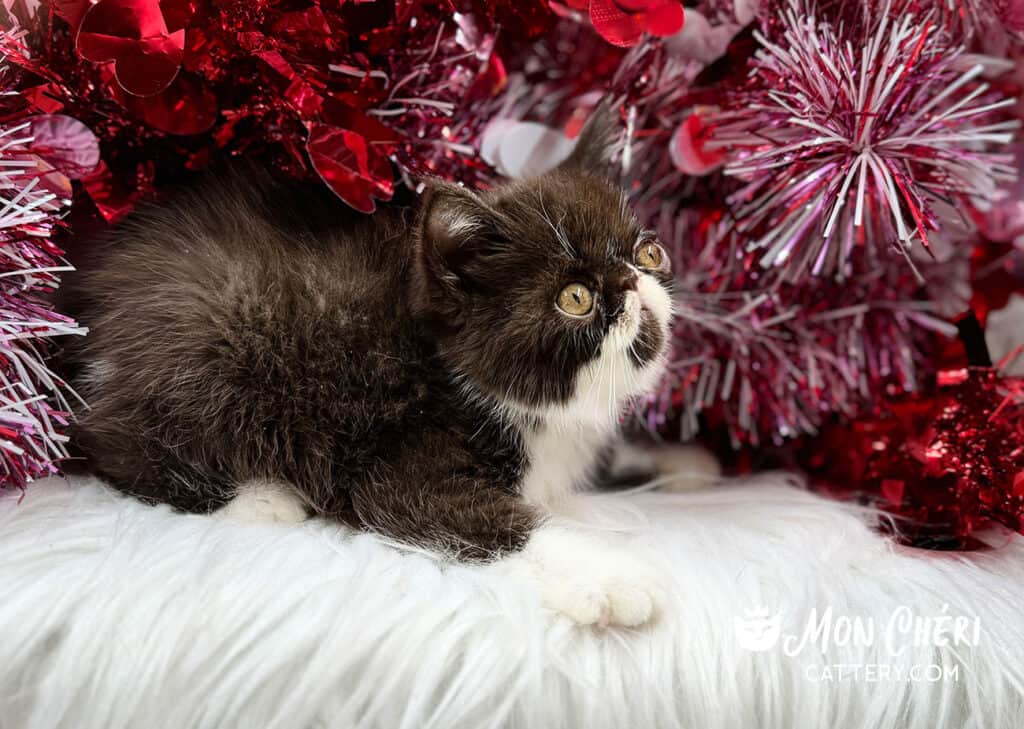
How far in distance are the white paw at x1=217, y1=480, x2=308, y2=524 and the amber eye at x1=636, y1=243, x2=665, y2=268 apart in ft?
1.04

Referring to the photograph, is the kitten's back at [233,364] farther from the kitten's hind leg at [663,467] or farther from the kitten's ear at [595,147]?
the kitten's hind leg at [663,467]

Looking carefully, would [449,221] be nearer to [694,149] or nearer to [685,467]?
[694,149]

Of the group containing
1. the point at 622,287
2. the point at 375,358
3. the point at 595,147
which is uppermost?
the point at 595,147

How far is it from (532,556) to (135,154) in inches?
18.7

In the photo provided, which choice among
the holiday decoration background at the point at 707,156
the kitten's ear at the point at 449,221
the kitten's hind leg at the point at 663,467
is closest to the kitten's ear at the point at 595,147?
the holiday decoration background at the point at 707,156

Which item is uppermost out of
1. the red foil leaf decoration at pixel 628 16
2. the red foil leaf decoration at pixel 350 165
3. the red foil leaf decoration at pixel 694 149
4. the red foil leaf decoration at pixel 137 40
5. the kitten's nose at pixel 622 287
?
the red foil leaf decoration at pixel 628 16

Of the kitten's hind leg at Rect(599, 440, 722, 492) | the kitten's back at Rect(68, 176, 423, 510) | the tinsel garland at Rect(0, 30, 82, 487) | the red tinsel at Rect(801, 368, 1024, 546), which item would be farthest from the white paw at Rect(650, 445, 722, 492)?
the tinsel garland at Rect(0, 30, 82, 487)

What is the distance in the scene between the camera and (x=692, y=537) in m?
0.58

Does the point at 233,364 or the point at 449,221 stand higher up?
the point at 449,221

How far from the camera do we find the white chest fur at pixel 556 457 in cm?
61

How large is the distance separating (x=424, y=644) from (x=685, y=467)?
1.44ft

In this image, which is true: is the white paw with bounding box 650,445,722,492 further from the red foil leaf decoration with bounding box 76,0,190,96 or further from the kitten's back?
the red foil leaf decoration with bounding box 76,0,190,96

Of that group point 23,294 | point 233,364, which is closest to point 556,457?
point 233,364

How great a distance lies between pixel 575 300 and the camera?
0.55 m
